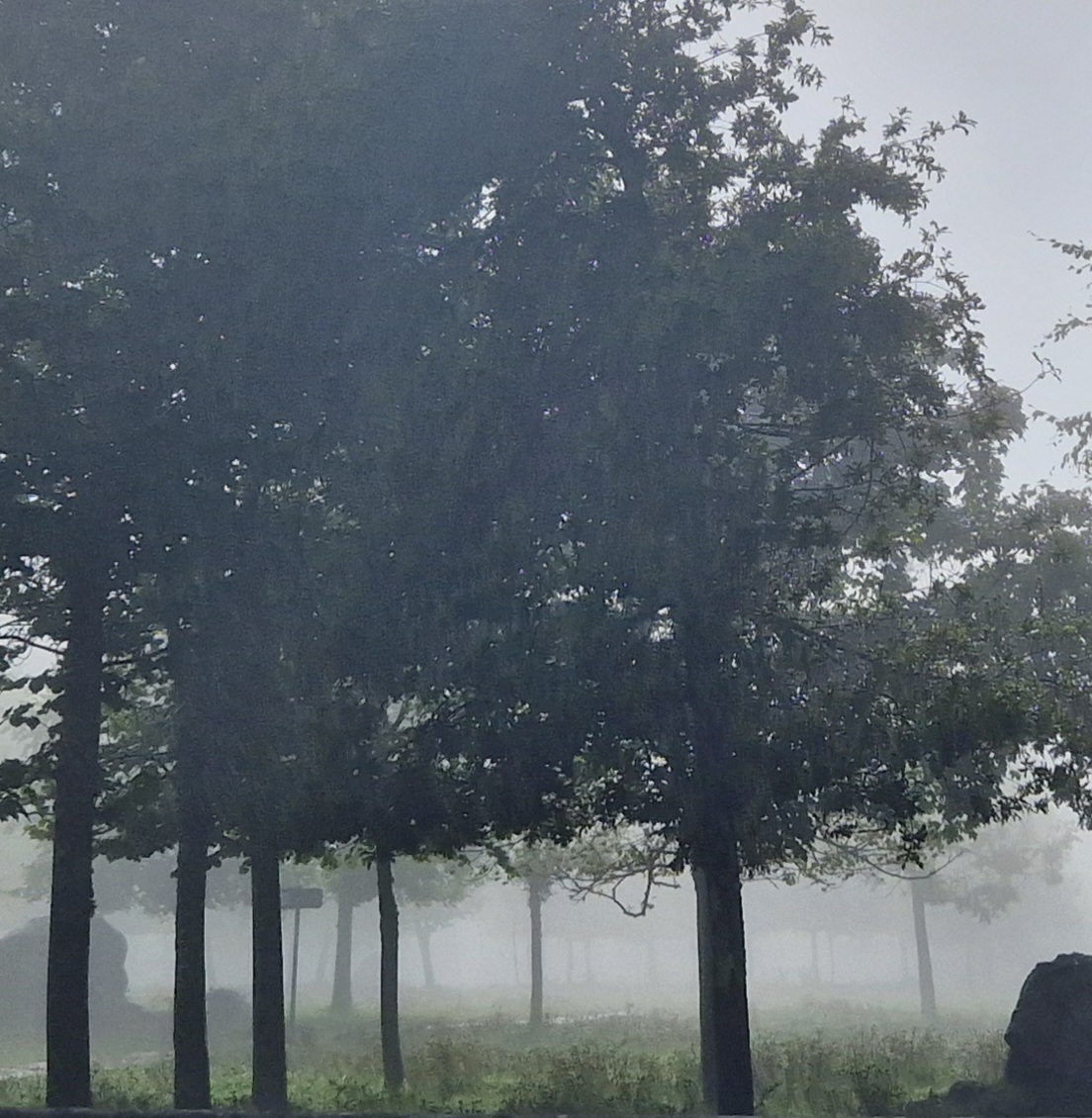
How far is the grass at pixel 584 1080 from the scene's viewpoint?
17.6 metres

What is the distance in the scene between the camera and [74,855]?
43.7 ft

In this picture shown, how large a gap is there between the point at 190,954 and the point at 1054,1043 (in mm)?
10692

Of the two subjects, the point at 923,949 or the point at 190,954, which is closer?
the point at 190,954

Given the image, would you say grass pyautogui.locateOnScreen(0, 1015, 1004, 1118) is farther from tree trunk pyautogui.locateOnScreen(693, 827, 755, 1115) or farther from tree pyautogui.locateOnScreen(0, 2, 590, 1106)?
tree pyautogui.locateOnScreen(0, 2, 590, 1106)

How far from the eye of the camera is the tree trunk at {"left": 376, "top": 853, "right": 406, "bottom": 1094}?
20672mm

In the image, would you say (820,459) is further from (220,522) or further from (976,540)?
(976,540)

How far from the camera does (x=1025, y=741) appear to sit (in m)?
14.0

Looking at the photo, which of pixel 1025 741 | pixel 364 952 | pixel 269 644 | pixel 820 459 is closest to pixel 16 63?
pixel 269 644

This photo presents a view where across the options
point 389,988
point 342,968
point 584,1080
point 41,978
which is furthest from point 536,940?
point 41,978

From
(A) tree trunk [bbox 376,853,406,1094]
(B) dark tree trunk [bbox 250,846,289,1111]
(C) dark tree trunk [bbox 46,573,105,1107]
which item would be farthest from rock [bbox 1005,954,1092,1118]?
(C) dark tree trunk [bbox 46,573,105,1107]

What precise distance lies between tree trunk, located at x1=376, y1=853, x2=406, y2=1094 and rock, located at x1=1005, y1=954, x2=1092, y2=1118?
861 cm

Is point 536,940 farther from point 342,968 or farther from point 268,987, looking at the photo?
point 268,987

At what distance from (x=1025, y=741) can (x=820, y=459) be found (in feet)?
11.6

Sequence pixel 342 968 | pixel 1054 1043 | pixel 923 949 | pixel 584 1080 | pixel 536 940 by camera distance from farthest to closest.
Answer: pixel 923 949 < pixel 342 968 < pixel 536 940 < pixel 584 1080 < pixel 1054 1043
